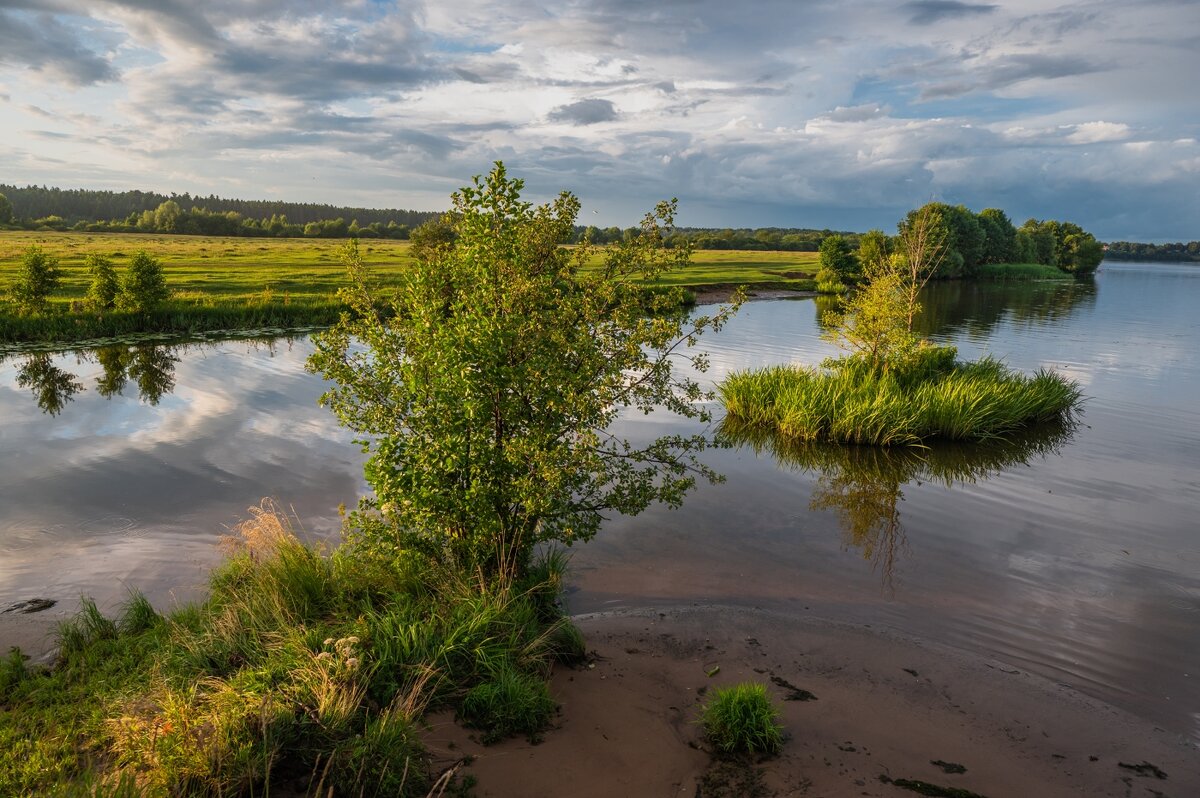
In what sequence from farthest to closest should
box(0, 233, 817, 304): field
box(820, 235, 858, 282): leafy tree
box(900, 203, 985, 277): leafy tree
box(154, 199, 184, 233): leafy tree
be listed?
box(154, 199, 184, 233): leafy tree
box(900, 203, 985, 277): leafy tree
box(820, 235, 858, 282): leafy tree
box(0, 233, 817, 304): field

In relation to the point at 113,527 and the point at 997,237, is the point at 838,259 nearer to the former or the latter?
the point at 997,237

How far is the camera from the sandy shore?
263 inches

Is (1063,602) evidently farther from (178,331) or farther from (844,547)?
(178,331)

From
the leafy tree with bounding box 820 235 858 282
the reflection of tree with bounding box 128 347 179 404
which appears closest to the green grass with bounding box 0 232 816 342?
the leafy tree with bounding box 820 235 858 282

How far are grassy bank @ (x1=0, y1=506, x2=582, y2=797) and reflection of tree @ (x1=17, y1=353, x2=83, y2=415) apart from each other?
18.6 metres

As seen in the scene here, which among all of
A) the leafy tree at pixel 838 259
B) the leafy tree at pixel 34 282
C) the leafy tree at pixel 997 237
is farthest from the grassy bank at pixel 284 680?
the leafy tree at pixel 997 237

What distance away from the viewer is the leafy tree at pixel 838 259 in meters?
81.8

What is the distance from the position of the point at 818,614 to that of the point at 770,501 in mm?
5279

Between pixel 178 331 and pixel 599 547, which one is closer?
pixel 599 547

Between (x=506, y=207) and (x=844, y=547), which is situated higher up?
(x=506, y=207)

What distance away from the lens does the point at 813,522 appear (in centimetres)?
1482

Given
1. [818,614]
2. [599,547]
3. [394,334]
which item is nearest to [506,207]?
[394,334]

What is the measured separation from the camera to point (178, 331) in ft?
131

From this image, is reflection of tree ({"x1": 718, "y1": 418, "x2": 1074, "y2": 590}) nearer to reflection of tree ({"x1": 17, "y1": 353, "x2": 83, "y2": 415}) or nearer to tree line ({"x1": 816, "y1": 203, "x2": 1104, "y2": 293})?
tree line ({"x1": 816, "y1": 203, "x2": 1104, "y2": 293})
